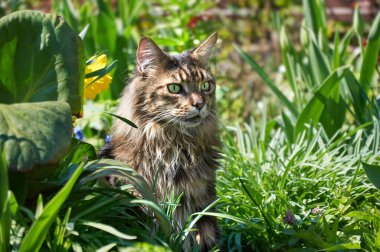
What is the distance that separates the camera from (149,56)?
3348 millimetres

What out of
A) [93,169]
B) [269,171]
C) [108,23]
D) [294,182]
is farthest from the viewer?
[108,23]

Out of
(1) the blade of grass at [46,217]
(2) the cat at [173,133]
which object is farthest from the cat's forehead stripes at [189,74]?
(1) the blade of grass at [46,217]

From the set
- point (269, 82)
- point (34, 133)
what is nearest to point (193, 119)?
point (34, 133)

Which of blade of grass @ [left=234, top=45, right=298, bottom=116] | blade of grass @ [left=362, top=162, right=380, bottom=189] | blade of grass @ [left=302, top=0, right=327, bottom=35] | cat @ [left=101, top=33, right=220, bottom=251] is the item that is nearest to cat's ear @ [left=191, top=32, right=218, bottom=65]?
cat @ [left=101, top=33, right=220, bottom=251]

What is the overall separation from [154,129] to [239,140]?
1.41 m

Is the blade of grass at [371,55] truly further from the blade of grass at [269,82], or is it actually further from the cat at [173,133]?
the cat at [173,133]

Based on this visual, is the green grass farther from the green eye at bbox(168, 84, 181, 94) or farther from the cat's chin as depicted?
the green eye at bbox(168, 84, 181, 94)

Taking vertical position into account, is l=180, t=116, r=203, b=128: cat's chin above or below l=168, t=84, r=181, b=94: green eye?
below

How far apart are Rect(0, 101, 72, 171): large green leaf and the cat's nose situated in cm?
89

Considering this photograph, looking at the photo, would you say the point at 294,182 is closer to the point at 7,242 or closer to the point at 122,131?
the point at 122,131

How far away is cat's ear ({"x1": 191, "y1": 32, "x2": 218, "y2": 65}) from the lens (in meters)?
3.50

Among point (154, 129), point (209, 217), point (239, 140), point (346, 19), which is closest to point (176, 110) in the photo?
point (154, 129)

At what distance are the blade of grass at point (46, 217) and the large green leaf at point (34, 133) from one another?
0.11 metres

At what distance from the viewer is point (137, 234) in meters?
2.73
